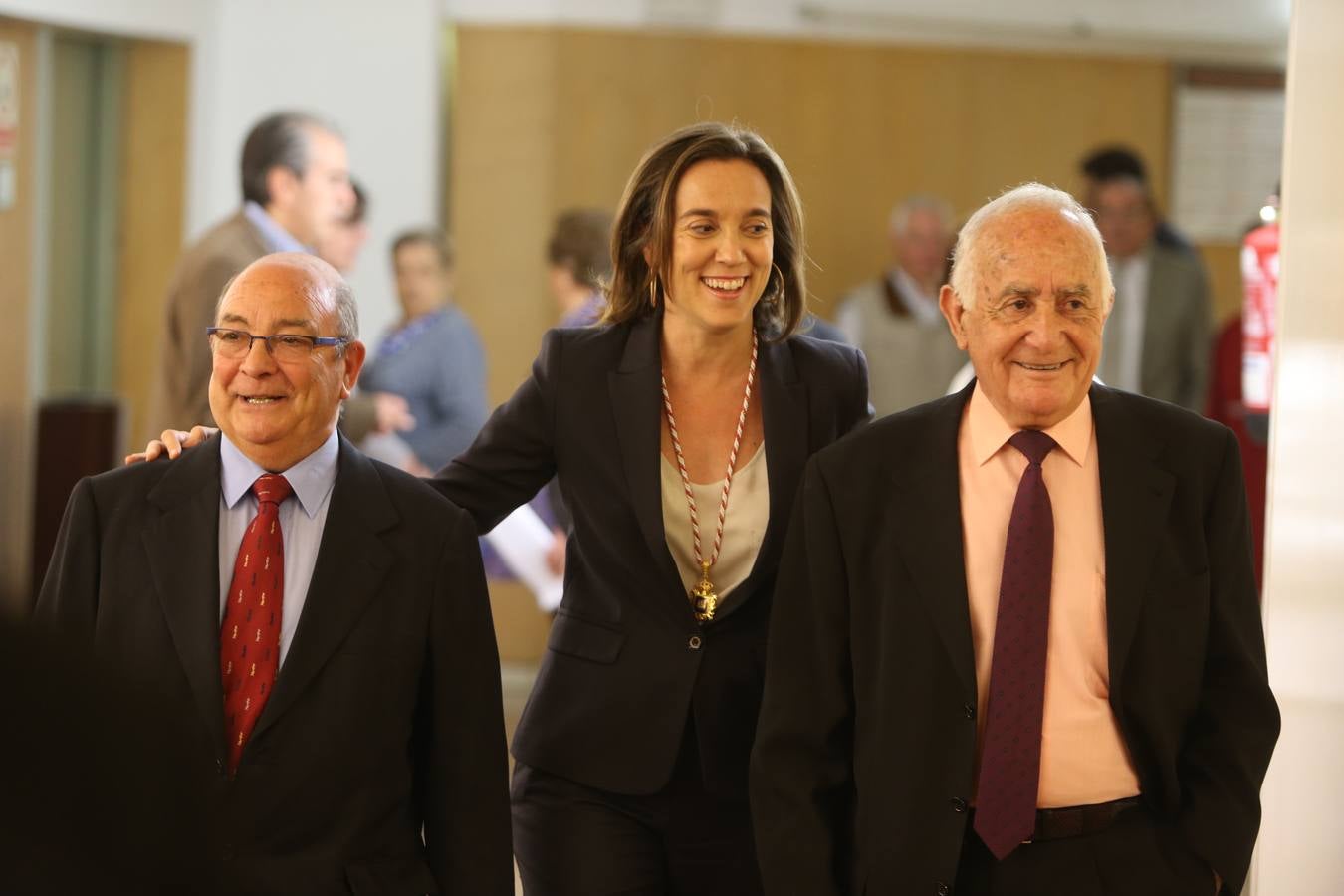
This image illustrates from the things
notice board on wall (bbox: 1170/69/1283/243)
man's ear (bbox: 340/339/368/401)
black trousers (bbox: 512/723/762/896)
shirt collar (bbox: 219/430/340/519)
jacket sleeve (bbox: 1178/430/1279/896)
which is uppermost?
notice board on wall (bbox: 1170/69/1283/243)

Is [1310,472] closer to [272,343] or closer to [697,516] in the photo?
[697,516]

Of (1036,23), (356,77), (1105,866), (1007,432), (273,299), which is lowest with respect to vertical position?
(1105,866)

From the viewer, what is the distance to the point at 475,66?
8.45 meters

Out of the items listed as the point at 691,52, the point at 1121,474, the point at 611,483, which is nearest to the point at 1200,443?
the point at 1121,474

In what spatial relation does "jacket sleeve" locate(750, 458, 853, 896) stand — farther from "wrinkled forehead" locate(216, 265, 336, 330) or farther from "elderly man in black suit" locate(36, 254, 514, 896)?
"wrinkled forehead" locate(216, 265, 336, 330)

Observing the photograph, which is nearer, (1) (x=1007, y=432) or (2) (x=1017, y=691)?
(2) (x=1017, y=691)

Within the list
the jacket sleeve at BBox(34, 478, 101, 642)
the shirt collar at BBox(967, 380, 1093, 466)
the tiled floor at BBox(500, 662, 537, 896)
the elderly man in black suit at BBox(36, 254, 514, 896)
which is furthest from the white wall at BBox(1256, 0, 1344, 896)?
the tiled floor at BBox(500, 662, 537, 896)

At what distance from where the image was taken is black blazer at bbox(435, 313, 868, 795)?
2891 mm

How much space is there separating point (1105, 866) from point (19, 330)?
674 centimetres

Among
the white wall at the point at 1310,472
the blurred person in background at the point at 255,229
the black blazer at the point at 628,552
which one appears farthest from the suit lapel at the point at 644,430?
the blurred person in background at the point at 255,229

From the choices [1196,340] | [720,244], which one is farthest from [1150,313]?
[720,244]

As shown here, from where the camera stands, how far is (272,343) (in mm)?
2549

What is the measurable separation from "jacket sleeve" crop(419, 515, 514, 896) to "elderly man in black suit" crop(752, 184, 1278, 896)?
39 centimetres

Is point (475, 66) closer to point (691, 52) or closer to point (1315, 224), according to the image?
point (691, 52)
